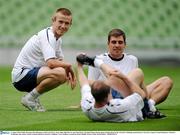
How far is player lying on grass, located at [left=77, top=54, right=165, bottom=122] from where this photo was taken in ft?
21.1

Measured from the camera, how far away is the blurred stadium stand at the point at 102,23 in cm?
1533

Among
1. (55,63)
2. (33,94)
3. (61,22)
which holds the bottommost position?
(33,94)

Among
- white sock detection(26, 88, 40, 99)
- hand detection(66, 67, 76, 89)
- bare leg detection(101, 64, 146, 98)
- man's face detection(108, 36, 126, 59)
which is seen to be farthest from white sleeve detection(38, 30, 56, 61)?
bare leg detection(101, 64, 146, 98)

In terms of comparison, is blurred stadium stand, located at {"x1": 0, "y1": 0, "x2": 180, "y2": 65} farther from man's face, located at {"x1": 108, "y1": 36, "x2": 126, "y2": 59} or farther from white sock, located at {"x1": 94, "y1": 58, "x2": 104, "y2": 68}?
white sock, located at {"x1": 94, "y1": 58, "x2": 104, "y2": 68}

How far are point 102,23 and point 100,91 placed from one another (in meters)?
9.27

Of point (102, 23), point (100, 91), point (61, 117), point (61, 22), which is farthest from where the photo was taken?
point (102, 23)

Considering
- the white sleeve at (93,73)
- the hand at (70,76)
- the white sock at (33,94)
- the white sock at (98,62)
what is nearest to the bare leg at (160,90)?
the white sleeve at (93,73)

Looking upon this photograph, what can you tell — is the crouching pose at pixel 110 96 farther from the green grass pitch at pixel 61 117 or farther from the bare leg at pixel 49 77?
the bare leg at pixel 49 77

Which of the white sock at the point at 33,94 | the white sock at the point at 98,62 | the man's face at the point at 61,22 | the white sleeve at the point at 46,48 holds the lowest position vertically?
the white sock at the point at 33,94

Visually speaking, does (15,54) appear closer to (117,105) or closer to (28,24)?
(28,24)

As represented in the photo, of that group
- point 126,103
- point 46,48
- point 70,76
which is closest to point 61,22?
point 46,48

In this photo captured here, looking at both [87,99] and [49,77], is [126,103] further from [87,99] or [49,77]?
[49,77]

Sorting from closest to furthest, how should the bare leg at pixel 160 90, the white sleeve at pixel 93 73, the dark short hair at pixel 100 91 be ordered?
the dark short hair at pixel 100 91, the white sleeve at pixel 93 73, the bare leg at pixel 160 90

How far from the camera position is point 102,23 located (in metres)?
15.6
